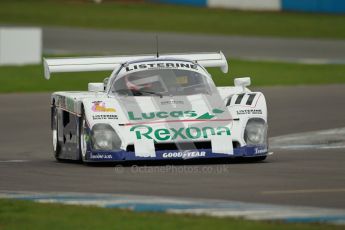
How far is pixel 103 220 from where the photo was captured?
910cm

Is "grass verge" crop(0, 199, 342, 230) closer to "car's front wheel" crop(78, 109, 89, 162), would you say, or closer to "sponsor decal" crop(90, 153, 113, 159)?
"sponsor decal" crop(90, 153, 113, 159)

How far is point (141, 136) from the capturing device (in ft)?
43.3

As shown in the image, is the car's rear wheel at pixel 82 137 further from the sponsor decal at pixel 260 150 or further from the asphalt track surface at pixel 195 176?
the sponsor decal at pixel 260 150

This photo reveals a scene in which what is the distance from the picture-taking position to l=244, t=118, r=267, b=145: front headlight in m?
13.5

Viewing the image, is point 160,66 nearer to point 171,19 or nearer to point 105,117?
point 105,117

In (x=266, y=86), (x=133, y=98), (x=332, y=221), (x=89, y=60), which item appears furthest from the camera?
(x=266, y=86)

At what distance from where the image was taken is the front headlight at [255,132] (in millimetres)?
13500

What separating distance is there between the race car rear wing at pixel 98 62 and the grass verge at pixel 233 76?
10205mm

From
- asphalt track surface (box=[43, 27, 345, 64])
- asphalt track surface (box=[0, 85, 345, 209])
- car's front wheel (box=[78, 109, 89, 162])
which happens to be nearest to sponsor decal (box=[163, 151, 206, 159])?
asphalt track surface (box=[0, 85, 345, 209])

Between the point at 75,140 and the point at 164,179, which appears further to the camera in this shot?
the point at 75,140

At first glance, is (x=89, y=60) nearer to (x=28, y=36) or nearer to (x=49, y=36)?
(x=28, y=36)

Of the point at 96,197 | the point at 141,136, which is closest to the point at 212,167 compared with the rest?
the point at 141,136

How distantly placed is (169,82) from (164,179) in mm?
2884

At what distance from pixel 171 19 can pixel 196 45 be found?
919 cm
